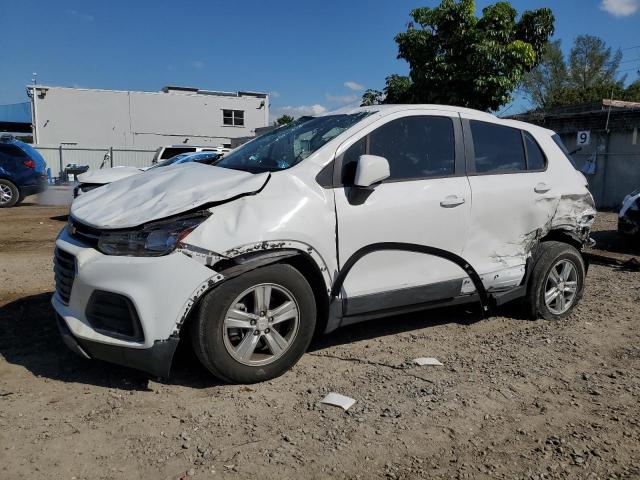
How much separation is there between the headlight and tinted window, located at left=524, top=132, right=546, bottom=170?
2992mm

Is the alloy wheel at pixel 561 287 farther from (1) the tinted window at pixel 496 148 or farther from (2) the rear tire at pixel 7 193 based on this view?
(2) the rear tire at pixel 7 193

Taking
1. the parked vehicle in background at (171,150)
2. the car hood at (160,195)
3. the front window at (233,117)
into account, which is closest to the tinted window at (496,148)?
the car hood at (160,195)

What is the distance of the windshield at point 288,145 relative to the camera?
3.84 metres

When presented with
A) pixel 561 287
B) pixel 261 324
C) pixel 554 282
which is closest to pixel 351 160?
pixel 261 324

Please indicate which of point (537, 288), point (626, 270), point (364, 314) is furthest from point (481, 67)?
point (364, 314)

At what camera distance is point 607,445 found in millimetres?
2904

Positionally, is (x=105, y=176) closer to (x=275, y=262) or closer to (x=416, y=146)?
(x=416, y=146)

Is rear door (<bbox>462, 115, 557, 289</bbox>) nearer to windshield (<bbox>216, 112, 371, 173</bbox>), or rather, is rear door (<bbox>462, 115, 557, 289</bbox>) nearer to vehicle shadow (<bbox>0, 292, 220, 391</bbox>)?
windshield (<bbox>216, 112, 371, 173</bbox>)

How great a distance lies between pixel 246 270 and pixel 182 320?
456mm

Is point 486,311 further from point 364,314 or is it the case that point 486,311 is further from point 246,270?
point 246,270

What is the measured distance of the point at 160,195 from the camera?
3.41m

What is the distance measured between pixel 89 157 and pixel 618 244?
2619 centimetres

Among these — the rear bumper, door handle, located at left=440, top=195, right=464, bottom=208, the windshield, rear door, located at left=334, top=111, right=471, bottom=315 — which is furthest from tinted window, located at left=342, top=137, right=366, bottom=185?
the rear bumper

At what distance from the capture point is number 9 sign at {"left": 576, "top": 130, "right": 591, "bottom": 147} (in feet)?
54.6
